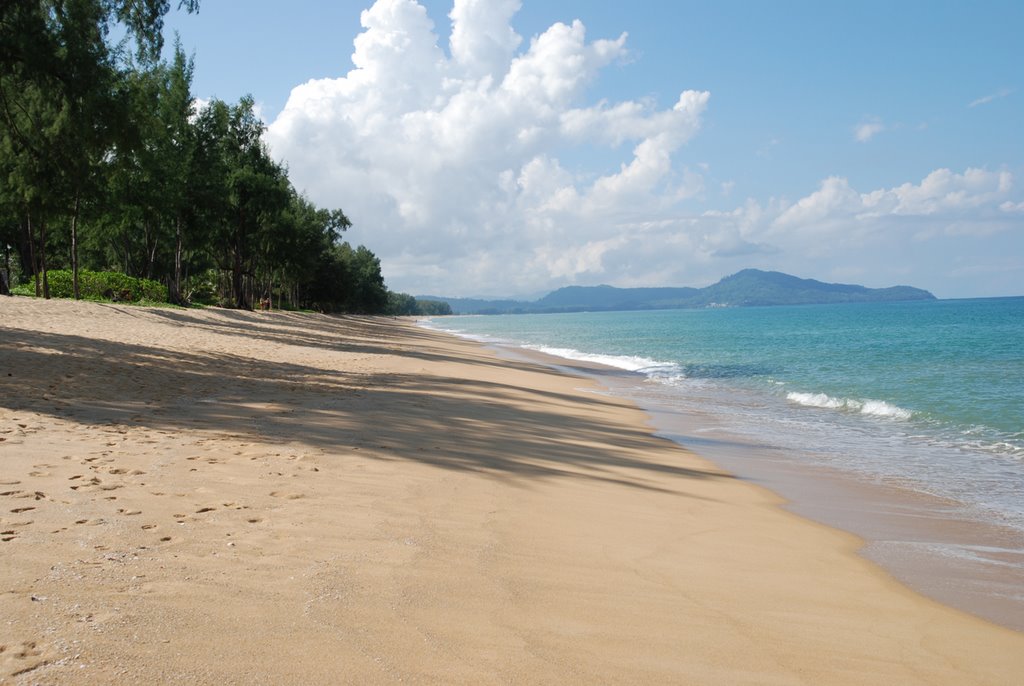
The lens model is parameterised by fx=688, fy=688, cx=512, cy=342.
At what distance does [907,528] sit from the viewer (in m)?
7.46

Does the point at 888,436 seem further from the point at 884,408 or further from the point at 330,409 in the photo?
the point at 330,409

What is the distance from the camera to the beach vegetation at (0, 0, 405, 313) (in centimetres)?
1602

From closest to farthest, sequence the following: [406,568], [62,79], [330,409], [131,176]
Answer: [406,568]
[330,409]
[62,79]
[131,176]

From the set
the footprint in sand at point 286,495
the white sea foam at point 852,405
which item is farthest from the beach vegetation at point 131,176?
the white sea foam at point 852,405

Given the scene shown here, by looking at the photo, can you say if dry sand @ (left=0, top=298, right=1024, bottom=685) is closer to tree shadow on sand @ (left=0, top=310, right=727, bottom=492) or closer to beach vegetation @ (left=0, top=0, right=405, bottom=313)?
tree shadow on sand @ (left=0, top=310, right=727, bottom=492)

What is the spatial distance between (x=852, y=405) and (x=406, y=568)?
17321 mm

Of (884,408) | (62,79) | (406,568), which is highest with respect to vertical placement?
(62,79)

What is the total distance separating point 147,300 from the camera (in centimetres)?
3712

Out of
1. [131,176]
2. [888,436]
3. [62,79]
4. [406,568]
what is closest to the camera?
[406,568]

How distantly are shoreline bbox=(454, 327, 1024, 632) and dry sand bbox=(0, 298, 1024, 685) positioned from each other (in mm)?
342

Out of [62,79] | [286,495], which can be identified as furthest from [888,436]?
[62,79]

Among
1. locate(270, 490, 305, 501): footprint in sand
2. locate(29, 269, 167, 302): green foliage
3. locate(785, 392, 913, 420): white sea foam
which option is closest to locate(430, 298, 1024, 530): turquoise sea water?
locate(785, 392, 913, 420): white sea foam

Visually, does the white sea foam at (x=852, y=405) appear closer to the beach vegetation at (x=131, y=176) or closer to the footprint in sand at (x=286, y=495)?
the footprint in sand at (x=286, y=495)

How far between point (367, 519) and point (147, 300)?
36.7 m
